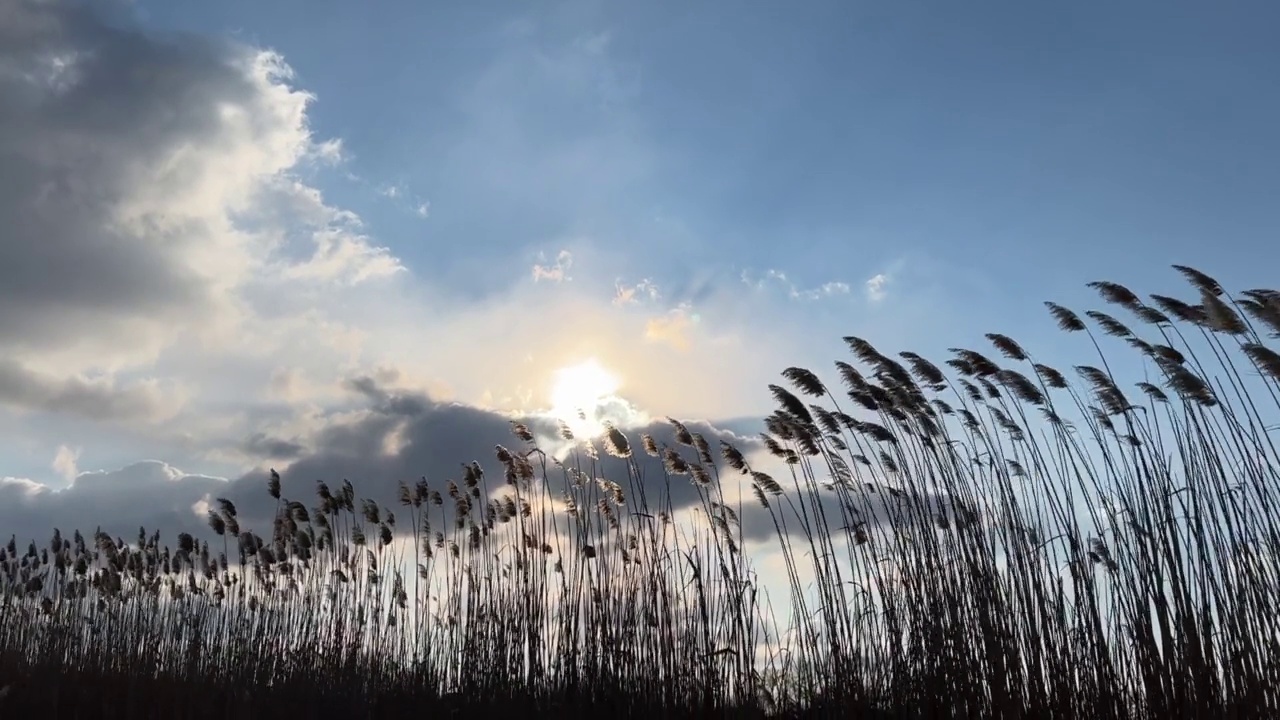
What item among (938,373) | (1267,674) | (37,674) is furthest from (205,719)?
(1267,674)

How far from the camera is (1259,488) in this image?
4539 millimetres

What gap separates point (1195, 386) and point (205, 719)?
19.8ft

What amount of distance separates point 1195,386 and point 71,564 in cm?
1139

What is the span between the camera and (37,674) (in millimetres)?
8602

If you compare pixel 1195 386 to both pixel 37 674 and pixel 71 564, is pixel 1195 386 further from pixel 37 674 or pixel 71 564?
pixel 71 564

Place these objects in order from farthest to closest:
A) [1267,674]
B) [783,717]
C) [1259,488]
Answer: [783,717] < [1259,488] < [1267,674]

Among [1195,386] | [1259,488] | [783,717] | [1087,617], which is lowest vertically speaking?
[783,717]

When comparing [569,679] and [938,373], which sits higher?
[938,373]

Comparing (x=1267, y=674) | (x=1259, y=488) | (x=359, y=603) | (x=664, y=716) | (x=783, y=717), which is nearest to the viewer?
(x=1267, y=674)

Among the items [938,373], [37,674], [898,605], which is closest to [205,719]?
[37,674]

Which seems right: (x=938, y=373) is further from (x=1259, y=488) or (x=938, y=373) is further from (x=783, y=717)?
(x=783, y=717)

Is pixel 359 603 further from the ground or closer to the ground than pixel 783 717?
further from the ground

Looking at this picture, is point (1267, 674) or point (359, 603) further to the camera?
point (359, 603)

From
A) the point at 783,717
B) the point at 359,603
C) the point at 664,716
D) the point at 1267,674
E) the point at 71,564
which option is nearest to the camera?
the point at 1267,674
